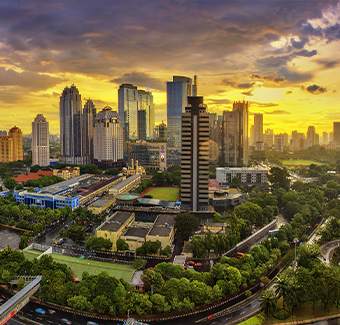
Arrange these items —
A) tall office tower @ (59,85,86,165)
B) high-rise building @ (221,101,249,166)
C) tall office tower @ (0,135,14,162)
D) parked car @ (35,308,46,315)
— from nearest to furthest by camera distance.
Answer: parked car @ (35,308,46,315)
high-rise building @ (221,101,249,166)
tall office tower @ (59,85,86,165)
tall office tower @ (0,135,14,162)

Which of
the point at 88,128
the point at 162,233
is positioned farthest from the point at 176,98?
the point at 162,233

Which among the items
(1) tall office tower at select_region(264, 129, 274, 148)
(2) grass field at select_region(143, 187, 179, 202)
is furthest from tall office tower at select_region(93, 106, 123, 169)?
(1) tall office tower at select_region(264, 129, 274, 148)

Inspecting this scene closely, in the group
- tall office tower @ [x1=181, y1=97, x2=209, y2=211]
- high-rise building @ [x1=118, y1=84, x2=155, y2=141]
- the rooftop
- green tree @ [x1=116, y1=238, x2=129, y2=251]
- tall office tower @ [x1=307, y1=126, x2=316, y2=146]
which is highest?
high-rise building @ [x1=118, y1=84, x2=155, y2=141]

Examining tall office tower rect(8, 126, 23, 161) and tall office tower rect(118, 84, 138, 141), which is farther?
tall office tower rect(118, 84, 138, 141)

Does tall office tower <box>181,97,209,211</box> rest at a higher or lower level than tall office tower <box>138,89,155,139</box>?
lower

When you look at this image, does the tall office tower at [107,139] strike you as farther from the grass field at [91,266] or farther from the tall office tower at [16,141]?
the grass field at [91,266]

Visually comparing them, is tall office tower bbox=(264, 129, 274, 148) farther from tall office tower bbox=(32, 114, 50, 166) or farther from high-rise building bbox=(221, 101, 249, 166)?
tall office tower bbox=(32, 114, 50, 166)

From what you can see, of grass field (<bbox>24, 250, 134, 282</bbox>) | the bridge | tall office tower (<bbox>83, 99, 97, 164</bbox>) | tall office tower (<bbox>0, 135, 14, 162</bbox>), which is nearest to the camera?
the bridge
